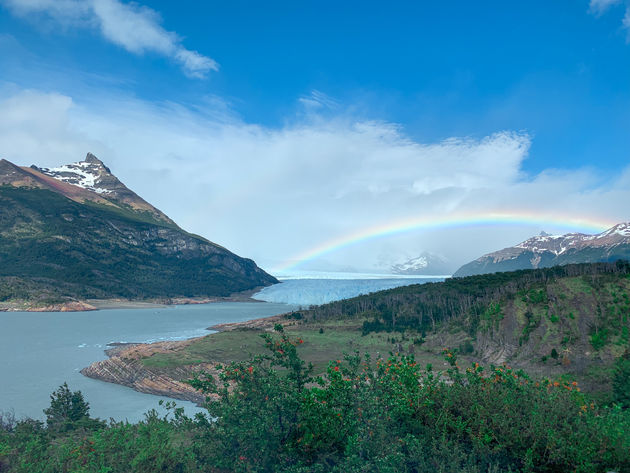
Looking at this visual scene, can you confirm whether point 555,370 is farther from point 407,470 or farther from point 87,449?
point 87,449

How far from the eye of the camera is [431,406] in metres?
10.8

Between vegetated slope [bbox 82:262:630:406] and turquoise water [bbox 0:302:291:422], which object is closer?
turquoise water [bbox 0:302:291:422]

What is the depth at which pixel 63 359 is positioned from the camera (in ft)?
185

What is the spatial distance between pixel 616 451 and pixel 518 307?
40894 mm

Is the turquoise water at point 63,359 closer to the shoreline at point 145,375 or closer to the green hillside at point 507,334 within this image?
the shoreline at point 145,375

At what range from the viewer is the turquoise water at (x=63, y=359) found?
3537 cm

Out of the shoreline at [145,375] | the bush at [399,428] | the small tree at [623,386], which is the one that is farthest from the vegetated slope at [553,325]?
the shoreline at [145,375]


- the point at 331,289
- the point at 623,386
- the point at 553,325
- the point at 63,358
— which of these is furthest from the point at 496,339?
the point at 331,289

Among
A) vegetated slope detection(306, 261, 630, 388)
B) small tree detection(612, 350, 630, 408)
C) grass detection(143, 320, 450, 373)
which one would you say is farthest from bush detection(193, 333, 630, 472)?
grass detection(143, 320, 450, 373)

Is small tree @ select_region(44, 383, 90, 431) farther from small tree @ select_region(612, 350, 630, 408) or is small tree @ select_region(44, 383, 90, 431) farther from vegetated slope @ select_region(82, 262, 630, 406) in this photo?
small tree @ select_region(612, 350, 630, 408)

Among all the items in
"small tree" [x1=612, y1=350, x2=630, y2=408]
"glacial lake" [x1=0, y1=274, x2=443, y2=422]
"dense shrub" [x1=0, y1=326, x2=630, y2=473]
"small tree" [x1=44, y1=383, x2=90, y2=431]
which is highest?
"dense shrub" [x1=0, y1=326, x2=630, y2=473]

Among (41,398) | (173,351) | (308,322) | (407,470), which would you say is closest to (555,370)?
(407,470)

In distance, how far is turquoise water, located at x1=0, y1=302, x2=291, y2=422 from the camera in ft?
116

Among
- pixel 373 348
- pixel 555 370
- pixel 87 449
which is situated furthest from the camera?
pixel 373 348
